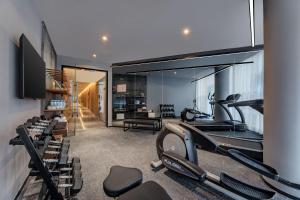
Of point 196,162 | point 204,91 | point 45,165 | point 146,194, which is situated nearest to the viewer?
point 146,194

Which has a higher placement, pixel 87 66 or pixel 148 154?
pixel 87 66

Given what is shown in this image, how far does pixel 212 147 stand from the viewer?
95.6 inches

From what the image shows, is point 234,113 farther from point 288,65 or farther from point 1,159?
point 1,159

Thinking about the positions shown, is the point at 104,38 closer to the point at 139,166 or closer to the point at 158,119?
the point at 158,119

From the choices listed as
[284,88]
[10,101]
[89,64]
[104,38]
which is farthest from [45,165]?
[89,64]

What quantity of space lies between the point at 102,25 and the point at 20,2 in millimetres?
1862

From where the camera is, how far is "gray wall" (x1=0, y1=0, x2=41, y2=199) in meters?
1.61

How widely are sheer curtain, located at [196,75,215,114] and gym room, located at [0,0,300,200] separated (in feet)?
0.12

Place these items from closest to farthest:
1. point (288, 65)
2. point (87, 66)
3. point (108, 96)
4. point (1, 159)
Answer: point (1, 159)
point (288, 65)
point (87, 66)
point (108, 96)

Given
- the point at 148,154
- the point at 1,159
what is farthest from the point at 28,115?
the point at 148,154

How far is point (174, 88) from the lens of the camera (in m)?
7.95

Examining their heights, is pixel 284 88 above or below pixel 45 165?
above

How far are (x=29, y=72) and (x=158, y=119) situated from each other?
464cm

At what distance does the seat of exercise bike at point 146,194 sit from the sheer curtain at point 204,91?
5068mm
